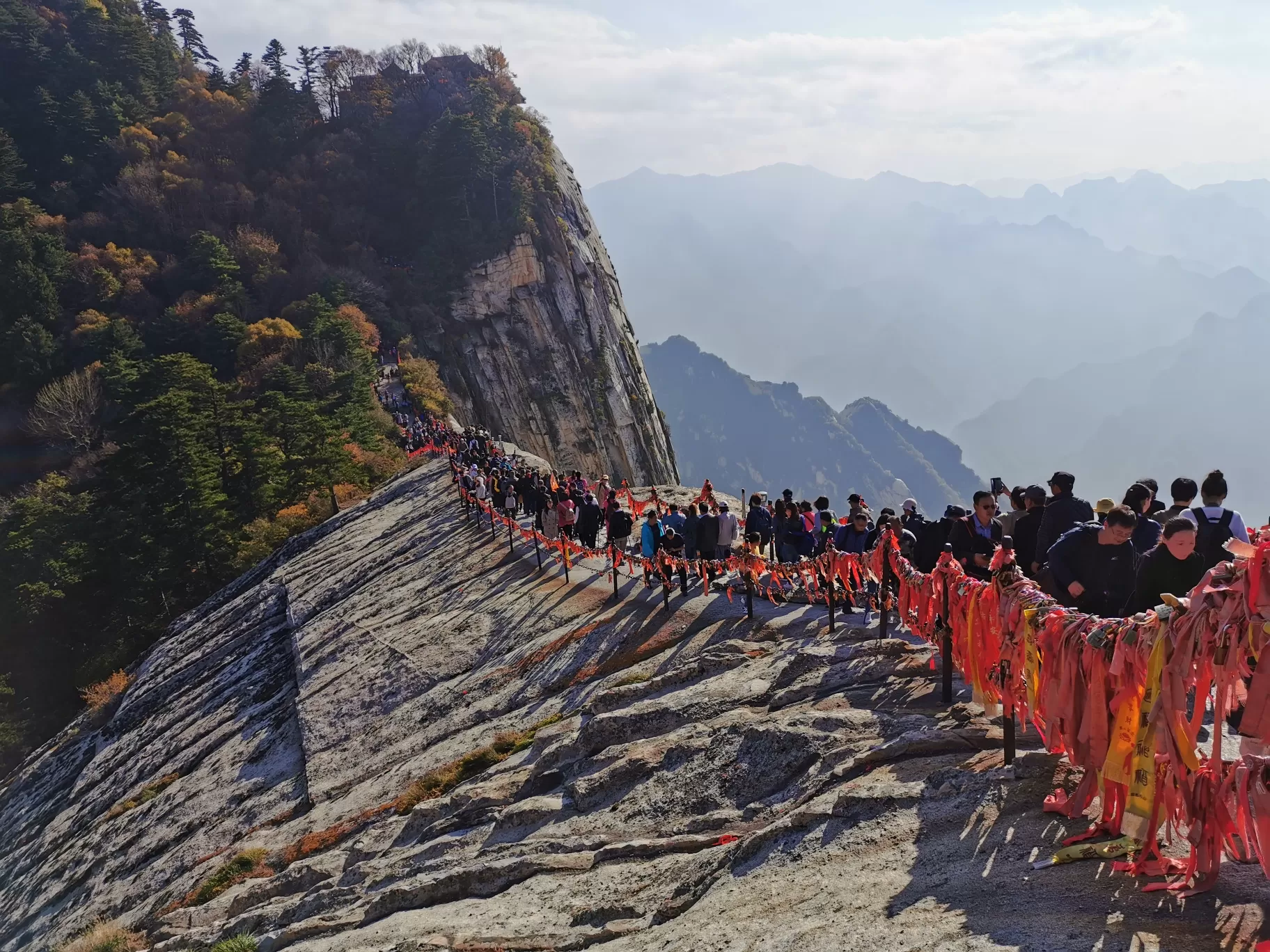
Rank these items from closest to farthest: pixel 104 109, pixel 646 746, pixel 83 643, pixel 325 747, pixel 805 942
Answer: pixel 805 942 → pixel 646 746 → pixel 325 747 → pixel 83 643 → pixel 104 109

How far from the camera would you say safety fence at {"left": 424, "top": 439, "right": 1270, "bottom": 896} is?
17.2 feet

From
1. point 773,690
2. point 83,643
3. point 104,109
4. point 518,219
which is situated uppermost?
point 104,109

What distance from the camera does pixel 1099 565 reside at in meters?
7.69

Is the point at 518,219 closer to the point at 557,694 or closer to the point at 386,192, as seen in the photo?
the point at 386,192

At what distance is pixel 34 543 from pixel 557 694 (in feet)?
136

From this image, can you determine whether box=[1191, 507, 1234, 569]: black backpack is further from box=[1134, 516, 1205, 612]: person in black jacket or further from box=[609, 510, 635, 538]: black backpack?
box=[609, 510, 635, 538]: black backpack

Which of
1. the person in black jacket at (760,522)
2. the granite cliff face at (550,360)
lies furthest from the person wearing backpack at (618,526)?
the granite cliff face at (550,360)

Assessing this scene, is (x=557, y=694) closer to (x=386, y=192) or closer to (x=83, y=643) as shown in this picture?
(x=83, y=643)

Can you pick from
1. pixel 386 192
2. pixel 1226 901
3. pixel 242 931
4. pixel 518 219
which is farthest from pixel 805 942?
pixel 386 192

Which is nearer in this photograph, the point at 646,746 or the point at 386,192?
the point at 646,746

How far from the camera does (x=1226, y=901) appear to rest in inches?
204

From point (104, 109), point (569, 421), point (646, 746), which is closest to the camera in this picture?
point (646, 746)

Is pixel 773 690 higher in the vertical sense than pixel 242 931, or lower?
higher

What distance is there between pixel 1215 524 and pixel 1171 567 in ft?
6.16
